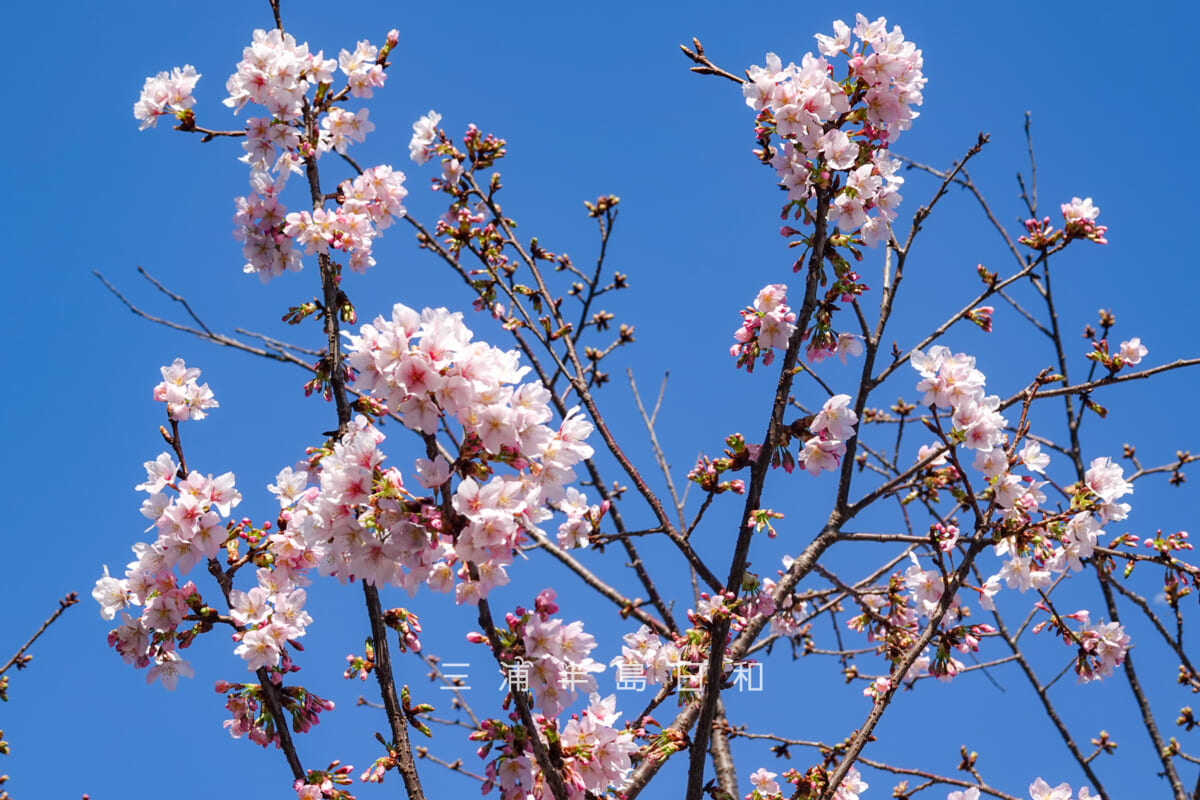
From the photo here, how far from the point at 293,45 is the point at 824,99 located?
237 centimetres

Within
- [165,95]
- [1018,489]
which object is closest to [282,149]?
[165,95]

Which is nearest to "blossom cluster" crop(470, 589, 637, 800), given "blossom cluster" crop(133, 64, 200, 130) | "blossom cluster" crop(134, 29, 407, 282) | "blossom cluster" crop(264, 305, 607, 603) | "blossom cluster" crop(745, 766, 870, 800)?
"blossom cluster" crop(264, 305, 607, 603)

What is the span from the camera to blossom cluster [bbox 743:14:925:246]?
3.20 meters

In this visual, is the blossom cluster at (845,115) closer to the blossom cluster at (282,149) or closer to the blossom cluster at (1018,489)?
the blossom cluster at (1018,489)

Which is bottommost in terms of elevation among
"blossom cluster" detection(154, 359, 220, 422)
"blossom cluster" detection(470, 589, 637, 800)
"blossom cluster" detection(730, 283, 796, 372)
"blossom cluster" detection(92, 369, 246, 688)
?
"blossom cluster" detection(470, 589, 637, 800)

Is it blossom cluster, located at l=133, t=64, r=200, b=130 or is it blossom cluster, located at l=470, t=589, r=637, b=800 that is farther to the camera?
blossom cluster, located at l=133, t=64, r=200, b=130

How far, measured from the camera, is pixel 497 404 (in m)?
2.19

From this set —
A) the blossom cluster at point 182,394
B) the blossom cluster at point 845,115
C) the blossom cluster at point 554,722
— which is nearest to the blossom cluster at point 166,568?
the blossom cluster at point 182,394

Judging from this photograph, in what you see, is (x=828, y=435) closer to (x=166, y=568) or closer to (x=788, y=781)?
(x=788, y=781)

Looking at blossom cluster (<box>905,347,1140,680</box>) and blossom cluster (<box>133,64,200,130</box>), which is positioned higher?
blossom cluster (<box>133,64,200,130</box>)

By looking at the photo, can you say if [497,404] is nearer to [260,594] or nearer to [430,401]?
[430,401]

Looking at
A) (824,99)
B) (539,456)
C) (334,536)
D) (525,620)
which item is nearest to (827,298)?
(824,99)

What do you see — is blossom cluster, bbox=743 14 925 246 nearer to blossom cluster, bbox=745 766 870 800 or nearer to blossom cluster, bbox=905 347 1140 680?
blossom cluster, bbox=905 347 1140 680

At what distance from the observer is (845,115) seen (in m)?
3.32
